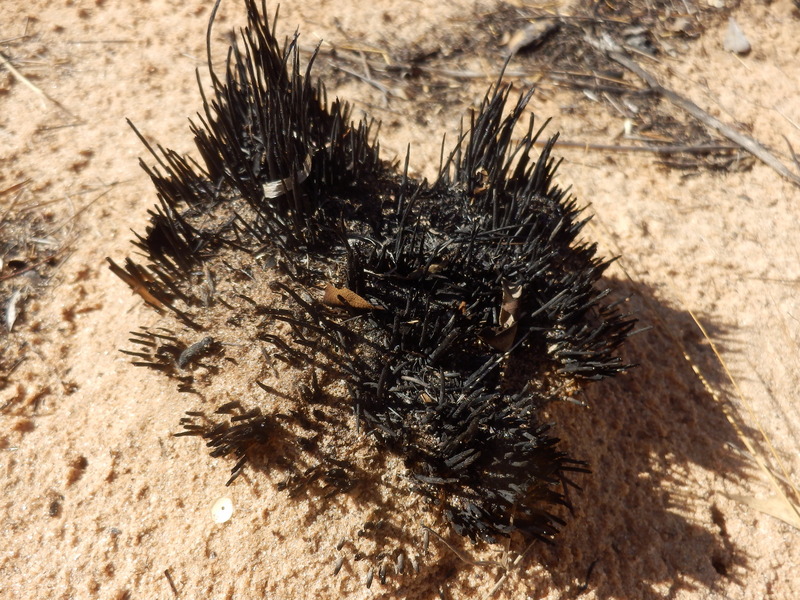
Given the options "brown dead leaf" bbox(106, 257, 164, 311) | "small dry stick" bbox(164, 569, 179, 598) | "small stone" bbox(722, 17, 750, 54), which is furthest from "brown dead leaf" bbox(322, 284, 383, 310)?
"small stone" bbox(722, 17, 750, 54)

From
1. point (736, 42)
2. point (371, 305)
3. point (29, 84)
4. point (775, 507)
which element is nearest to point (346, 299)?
point (371, 305)

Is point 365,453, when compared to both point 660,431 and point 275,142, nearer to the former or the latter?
point 275,142

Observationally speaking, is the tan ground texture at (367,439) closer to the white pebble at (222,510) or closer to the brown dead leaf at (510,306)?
the white pebble at (222,510)

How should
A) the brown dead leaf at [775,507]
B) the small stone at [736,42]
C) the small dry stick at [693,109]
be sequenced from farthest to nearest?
the small stone at [736,42], the small dry stick at [693,109], the brown dead leaf at [775,507]

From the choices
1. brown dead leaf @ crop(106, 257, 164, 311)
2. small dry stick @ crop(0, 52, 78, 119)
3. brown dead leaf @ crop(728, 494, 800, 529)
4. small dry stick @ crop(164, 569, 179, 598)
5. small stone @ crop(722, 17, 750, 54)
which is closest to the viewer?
small dry stick @ crop(164, 569, 179, 598)

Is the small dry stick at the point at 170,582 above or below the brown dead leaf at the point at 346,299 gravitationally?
below

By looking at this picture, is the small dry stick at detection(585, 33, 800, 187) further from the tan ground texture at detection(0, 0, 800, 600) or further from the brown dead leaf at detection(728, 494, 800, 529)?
the brown dead leaf at detection(728, 494, 800, 529)

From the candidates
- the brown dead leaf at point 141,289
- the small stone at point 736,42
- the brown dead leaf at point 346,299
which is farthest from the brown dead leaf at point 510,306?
the small stone at point 736,42
